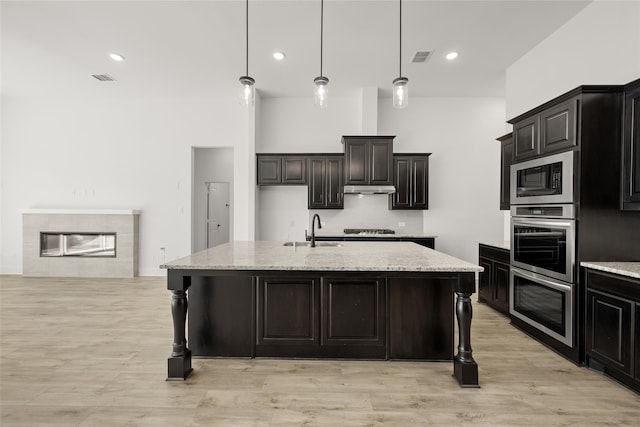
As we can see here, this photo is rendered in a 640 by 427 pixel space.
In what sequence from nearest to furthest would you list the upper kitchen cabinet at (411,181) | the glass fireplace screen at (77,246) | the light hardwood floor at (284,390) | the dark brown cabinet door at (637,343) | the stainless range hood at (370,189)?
1. the light hardwood floor at (284,390)
2. the dark brown cabinet door at (637,343)
3. the stainless range hood at (370,189)
4. the upper kitchen cabinet at (411,181)
5. the glass fireplace screen at (77,246)

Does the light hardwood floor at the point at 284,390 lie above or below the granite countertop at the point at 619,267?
below

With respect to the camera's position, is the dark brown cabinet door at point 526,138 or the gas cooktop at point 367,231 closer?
the dark brown cabinet door at point 526,138

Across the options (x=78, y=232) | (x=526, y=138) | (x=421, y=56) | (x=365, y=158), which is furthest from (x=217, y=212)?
(x=526, y=138)

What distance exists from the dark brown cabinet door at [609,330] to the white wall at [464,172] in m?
3.46

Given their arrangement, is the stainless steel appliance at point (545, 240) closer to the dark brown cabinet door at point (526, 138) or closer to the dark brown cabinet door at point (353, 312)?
the dark brown cabinet door at point (526, 138)

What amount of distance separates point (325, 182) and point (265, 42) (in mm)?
2444

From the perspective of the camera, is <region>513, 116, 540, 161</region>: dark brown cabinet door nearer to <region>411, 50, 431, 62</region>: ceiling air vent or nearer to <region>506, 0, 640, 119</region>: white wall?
<region>506, 0, 640, 119</region>: white wall

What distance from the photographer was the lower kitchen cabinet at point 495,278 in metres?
3.82

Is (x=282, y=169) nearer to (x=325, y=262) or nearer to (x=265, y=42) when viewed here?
(x=265, y=42)

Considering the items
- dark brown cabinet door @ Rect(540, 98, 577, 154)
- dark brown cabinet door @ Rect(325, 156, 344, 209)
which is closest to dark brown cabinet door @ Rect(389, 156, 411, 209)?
dark brown cabinet door @ Rect(325, 156, 344, 209)

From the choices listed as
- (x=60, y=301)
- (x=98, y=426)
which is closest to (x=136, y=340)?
(x=98, y=426)

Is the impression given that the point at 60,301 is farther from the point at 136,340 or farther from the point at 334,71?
the point at 334,71

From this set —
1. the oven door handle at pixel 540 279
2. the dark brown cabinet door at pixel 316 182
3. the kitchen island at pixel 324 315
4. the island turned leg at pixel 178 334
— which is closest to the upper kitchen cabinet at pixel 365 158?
the dark brown cabinet door at pixel 316 182

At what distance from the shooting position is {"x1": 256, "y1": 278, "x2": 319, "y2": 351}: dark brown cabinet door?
2713mm
